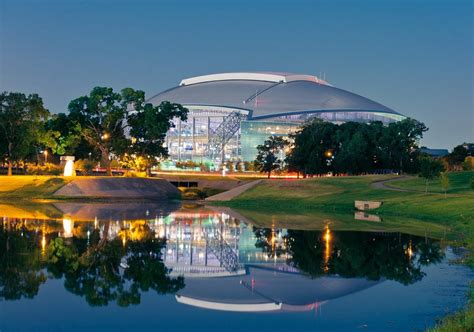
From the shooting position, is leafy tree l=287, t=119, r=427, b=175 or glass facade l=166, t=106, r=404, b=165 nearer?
leafy tree l=287, t=119, r=427, b=175

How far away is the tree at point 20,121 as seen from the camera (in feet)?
283

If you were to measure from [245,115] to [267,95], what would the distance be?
33.7 ft

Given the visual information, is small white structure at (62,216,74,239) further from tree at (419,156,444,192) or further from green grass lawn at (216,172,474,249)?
tree at (419,156,444,192)

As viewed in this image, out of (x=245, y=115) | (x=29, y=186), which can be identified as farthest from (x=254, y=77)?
(x=29, y=186)

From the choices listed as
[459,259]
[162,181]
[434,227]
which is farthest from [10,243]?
[162,181]

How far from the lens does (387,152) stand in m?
96.0

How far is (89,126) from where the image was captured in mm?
88062

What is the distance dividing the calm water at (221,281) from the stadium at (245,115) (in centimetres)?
10481

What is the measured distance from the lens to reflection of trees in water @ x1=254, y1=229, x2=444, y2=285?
23.2 m

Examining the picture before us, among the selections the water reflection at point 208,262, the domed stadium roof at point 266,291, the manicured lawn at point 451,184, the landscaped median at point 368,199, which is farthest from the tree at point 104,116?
the domed stadium roof at point 266,291

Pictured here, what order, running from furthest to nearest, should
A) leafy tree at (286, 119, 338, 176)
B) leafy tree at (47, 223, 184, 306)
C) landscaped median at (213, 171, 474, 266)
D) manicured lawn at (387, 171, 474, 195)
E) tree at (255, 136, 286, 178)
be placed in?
1. tree at (255, 136, 286, 178)
2. leafy tree at (286, 119, 338, 176)
3. manicured lawn at (387, 171, 474, 195)
4. landscaped median at (213, 171, 474, 266)
5. leafy tree at (47, 223, 184, 306)

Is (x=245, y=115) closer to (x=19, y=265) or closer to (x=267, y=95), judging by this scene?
(x=267, y=95)

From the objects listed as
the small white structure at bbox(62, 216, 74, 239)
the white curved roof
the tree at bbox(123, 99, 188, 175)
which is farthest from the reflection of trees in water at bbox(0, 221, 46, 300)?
the white curved roof

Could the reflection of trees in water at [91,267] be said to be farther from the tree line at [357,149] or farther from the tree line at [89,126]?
the tree line at [357,149]
